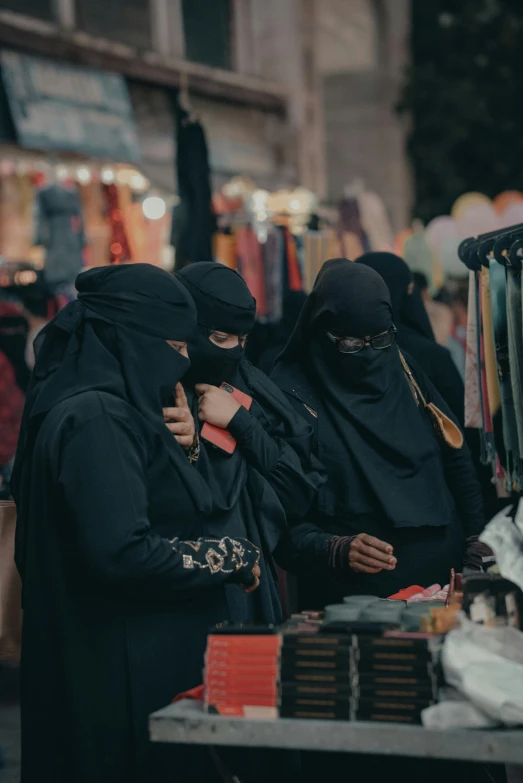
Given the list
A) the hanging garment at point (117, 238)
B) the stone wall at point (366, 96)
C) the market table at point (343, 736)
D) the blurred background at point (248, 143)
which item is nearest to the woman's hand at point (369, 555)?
the market table at point (343, 736)

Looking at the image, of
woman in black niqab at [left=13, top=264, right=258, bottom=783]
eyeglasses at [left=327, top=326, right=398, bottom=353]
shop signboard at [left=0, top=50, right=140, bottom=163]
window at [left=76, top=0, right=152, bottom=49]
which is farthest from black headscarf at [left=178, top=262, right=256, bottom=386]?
window at [left=76, top=0, right=152, bottom=49]

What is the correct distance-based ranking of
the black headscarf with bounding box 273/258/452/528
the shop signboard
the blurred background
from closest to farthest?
the black headscarf with bounding box 273/258/452/528
the blurred background
the shop signboard

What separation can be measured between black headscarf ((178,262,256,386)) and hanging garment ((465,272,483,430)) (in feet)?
2.38

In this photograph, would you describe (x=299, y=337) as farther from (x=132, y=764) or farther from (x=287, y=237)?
(x=287, y=237)

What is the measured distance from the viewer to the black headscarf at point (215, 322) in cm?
324

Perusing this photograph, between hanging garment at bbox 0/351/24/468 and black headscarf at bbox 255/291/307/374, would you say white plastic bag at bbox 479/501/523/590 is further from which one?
hanging garment at bbox 0/351/24/468

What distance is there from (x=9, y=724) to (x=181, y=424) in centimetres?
308

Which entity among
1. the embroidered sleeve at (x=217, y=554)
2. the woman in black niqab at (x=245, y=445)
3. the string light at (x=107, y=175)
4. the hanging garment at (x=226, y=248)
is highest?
the string light at (x=107, y=175)

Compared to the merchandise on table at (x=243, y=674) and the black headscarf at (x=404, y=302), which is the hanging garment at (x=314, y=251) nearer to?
the black headscarf at (x=404, y=302)

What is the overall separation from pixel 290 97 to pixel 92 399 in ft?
44.1

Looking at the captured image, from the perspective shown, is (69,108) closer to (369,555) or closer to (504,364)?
(504,364)

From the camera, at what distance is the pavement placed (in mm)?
4633

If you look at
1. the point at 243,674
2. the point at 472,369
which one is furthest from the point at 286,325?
the point at 243,674

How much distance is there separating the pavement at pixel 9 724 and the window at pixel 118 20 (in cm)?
815
